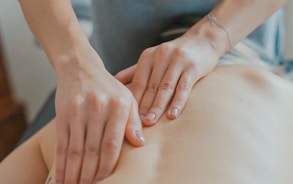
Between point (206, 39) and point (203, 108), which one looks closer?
point (203, 108)

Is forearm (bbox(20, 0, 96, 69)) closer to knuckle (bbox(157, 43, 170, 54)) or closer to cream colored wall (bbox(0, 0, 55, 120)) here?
knuckle (bbox(157, 43, 170, 54))

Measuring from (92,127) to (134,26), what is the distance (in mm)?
506

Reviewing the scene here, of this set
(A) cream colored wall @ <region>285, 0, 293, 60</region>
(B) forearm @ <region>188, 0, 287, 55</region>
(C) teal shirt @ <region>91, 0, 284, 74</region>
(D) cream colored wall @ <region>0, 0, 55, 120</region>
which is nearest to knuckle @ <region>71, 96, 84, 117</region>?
(B) forearm @ <region>188, 0, 287, 55</region>

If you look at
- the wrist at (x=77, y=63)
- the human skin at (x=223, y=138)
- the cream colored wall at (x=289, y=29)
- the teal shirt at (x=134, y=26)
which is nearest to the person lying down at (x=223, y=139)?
the human skin at (x=223, y=138)

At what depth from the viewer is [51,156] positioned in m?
1.00

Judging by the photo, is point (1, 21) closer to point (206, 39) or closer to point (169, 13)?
point (169, 13)

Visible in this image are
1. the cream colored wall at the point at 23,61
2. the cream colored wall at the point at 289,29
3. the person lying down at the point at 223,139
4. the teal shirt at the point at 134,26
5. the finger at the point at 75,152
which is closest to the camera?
the person lying down at the point at 223,139

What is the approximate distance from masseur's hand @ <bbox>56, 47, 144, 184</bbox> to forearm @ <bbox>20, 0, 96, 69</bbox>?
118 millimetres

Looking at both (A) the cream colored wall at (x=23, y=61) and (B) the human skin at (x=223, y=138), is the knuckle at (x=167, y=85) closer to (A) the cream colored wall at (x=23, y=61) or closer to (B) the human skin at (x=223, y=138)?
(B) the human skin at (x=223, y=138)

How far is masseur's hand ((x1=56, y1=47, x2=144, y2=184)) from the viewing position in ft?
2.71

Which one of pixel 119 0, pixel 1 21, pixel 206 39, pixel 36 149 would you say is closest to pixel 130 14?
pixel 119 0

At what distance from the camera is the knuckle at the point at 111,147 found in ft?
2.66

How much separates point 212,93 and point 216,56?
0.70 ft

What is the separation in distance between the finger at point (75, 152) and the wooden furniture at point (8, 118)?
127cm
